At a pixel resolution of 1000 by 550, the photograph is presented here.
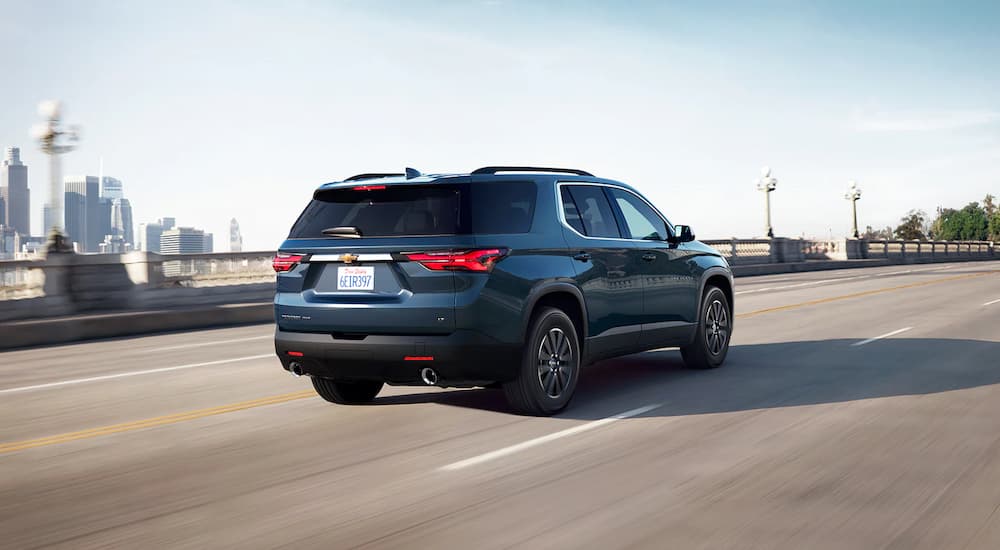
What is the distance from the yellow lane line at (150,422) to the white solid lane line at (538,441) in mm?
2808

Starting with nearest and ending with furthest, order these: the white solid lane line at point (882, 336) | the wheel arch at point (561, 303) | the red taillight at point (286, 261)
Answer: the wheel arch at point (561, 303) < the red taillight at point (286, 261) < the white solid lane line at point (882, 336)

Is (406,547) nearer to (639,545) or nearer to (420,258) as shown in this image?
(639,545)

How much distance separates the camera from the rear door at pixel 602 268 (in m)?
8.22

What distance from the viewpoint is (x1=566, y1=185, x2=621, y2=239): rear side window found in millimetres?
8453

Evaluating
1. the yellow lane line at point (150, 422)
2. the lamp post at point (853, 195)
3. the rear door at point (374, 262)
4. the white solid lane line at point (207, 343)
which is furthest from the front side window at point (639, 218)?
the lamp post at point (853, 195)

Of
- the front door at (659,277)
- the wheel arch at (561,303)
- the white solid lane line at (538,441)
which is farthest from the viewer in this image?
the front door at (659,277)

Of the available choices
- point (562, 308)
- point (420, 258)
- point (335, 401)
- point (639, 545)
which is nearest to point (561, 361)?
point (562, 308)

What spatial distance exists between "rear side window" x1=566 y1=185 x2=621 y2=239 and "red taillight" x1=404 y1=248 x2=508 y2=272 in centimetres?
151

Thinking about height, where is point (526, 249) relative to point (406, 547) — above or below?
above

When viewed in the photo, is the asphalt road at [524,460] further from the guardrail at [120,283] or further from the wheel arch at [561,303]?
the guardrail at [120,283]

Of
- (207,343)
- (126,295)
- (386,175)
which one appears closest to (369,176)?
(386,175)

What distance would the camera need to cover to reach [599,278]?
8375 millimetres

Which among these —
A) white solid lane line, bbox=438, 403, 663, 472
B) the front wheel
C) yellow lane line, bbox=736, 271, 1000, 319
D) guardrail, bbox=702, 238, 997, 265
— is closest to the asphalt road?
white solid lane line, bbox=438, 403, 663, 472

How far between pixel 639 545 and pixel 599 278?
4.03 m
